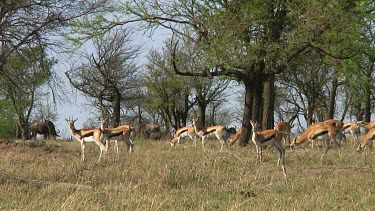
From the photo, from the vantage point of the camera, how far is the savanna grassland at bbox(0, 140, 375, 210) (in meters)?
9.64

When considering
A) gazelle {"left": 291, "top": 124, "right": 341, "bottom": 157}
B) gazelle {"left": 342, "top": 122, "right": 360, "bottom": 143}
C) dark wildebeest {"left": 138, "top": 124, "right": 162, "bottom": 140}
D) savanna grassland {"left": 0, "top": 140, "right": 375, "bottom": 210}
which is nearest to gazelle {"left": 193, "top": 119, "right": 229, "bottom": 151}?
gazelle {"left": 291, "top": 124, "right": 341, "bottom": 157}

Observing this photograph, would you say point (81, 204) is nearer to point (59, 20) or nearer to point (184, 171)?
point (184, 171)

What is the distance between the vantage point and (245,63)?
20.0 metres

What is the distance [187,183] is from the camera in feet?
39.8

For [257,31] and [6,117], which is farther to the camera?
[6,117]

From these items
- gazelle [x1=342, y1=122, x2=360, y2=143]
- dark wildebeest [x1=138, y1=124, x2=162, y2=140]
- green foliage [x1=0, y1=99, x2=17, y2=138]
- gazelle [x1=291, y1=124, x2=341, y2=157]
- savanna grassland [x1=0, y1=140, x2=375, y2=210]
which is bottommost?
savanna grassland [x1=0, y1=140, x2=375, y2=210]

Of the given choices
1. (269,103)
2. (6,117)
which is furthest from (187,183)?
(6,117)

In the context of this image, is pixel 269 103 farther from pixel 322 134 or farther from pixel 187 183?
pixel 187 183

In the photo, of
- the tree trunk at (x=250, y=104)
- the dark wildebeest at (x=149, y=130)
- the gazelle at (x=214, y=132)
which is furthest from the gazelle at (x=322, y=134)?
the dark wildebeest at (x=149, y=130)

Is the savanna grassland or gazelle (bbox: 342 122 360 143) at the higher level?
gazelle (bbox: 342 122 360 143)

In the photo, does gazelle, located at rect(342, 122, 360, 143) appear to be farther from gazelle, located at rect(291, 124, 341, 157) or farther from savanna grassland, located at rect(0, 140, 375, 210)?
savanna grassland, located at rect(0, 140, 375, 210)

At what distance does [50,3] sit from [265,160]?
758cm

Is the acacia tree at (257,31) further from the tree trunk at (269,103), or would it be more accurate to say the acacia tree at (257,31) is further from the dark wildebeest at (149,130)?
the dark wildebeest at (149,130)

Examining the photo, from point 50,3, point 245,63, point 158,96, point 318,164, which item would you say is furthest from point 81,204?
point 158,96
